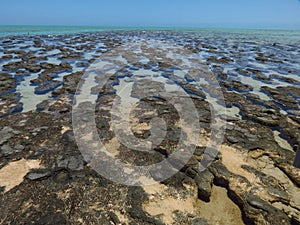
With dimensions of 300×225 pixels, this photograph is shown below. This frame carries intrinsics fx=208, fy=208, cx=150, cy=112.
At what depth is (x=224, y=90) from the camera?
9.73 meters

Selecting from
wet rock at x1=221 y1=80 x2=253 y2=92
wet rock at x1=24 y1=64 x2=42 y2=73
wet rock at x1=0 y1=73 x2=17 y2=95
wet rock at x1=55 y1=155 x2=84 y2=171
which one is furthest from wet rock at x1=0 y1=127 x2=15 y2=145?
wet rock at x1=221 y1=80 x2=253 y2=92

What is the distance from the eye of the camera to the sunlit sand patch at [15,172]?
3.96 m

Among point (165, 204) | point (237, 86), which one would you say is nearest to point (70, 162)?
point (165, 204)

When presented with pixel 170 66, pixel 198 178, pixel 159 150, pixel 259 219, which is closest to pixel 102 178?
pixel 159 150

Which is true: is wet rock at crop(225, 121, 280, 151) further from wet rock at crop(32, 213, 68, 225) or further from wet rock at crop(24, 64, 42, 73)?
wet rock at crop(24, 64, 42, 73)

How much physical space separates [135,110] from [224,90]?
15.8ft

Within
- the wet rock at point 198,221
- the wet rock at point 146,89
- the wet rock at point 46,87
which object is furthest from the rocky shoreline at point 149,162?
the wet rock at point 146,89

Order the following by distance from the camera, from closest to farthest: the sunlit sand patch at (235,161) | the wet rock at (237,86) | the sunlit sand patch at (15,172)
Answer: the sunlit sand patch at (15,172), the sunlit sand patch at (235,161), the wet rock at (237,86)

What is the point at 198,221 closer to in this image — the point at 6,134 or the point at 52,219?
the point at 52,219

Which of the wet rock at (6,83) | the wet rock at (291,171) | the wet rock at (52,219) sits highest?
the wet rock at (291,171)

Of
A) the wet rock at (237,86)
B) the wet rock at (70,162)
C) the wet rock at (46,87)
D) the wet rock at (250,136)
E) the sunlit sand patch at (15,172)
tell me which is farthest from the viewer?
the wet rock at (237,86)

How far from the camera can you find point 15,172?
4.27m

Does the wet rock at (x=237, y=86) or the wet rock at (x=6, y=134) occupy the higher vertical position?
the wet rock at (x=6, y=134)

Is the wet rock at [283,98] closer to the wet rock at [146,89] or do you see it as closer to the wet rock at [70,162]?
the wet rock at [146,89]
